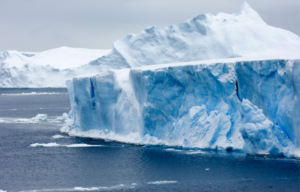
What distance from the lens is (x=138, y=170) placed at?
13805mm

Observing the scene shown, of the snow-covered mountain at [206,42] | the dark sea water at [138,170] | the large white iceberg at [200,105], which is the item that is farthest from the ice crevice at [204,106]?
the snow-covered mountain at [206,42]

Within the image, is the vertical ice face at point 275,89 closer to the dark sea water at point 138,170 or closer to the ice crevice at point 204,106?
the ice crevice at point 204,106

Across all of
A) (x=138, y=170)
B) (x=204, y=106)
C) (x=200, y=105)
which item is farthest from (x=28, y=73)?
(x=138, y=170)

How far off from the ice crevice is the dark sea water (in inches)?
26.0

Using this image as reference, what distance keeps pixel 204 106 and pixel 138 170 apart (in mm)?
4363

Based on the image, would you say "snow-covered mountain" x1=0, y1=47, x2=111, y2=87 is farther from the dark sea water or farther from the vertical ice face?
the vertical ice face

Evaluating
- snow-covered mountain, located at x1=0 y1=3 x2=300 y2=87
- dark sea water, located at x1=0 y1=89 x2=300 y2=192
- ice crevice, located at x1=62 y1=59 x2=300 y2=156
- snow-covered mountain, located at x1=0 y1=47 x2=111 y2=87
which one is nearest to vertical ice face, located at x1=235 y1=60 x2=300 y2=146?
ice crevice, located at x1=62 y1=59 x2=300 y2=156

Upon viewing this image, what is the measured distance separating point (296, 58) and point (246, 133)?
2.98 metres

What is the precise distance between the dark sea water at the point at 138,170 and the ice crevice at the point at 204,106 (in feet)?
2.17

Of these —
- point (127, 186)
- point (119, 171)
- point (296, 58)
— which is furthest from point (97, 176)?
point (296, 58)

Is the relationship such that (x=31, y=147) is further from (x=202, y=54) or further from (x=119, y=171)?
(x=202, y=54)

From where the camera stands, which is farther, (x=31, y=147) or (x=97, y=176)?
(x=31, y=147)

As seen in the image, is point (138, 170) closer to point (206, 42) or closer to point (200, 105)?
point (200, 105)

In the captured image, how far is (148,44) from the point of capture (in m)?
37.4
